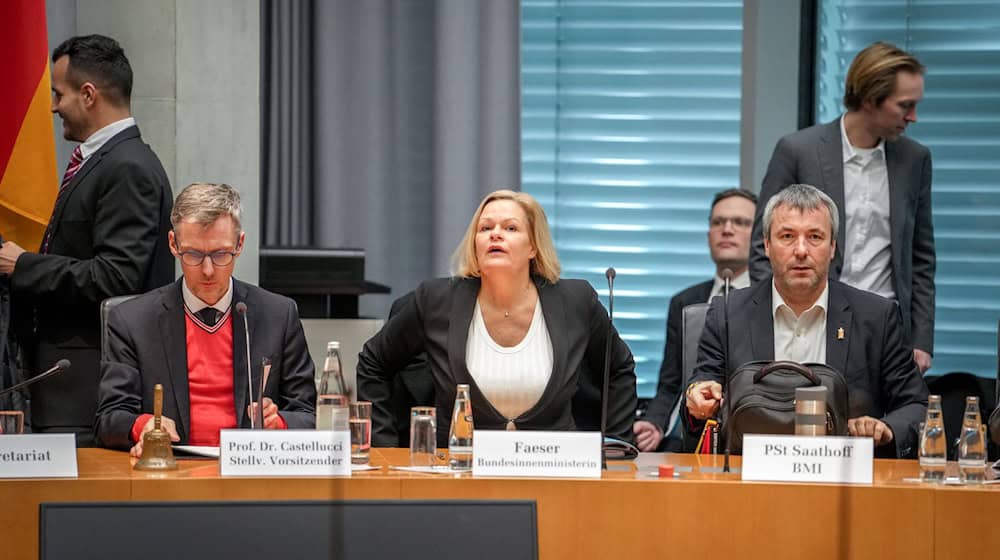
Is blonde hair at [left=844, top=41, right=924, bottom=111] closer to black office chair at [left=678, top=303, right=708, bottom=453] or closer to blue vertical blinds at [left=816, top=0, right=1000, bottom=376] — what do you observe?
black office chair at [left=678, top=303, right=708, bottom=453]

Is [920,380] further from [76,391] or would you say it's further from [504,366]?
[76,391]

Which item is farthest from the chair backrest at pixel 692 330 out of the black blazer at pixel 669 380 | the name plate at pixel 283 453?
the name plate at pixel 283 453

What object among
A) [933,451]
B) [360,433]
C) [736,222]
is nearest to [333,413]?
[360,433]

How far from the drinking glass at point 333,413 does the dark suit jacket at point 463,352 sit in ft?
2.15

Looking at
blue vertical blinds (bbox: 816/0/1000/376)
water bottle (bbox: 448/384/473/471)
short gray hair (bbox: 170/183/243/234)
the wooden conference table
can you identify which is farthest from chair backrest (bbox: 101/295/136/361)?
blue vertical blinds (bbox: 816/0/1000/376)

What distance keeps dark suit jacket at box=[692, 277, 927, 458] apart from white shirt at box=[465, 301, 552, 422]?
41 centimetres

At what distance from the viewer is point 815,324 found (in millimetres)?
3336

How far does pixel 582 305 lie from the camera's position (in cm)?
334

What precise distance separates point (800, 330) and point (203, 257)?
5.04 ft

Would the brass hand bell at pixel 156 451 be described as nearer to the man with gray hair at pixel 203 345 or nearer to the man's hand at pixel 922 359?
the man with gray hair at pixel 203 345

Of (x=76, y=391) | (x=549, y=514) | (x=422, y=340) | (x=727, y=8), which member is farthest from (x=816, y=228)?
(x=727, y=8)

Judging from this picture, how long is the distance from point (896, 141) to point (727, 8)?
80.4 inches

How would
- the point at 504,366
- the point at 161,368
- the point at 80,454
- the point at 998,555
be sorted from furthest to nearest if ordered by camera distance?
the point at 504,366, the point at 161,368, the point at 80,454, the point at 998,555

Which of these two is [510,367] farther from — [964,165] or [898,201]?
[964,165]
